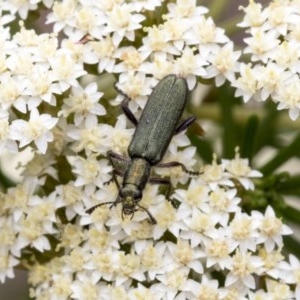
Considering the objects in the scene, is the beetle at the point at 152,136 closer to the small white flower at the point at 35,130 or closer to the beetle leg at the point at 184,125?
the beetle leg at the point at 184,125

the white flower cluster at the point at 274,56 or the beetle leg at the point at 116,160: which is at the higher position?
the white flower cluster at the point at 274,56

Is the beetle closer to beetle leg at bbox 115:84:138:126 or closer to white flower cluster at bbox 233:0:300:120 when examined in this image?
beetle leg at bbox 115:84:138:126

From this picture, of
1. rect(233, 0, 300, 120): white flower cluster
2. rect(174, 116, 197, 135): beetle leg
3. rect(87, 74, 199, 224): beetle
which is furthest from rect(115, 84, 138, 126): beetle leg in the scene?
rect(233, 0, 300, 120): white flower cluster

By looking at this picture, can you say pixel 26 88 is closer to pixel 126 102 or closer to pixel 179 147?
pixel 126 102

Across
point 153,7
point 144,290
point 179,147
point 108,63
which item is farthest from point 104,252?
point 153,7

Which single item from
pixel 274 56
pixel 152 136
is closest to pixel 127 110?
pixel 152 136

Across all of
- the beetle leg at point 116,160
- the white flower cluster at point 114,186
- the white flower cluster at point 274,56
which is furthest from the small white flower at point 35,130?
the white flower cluster at point 274,56
